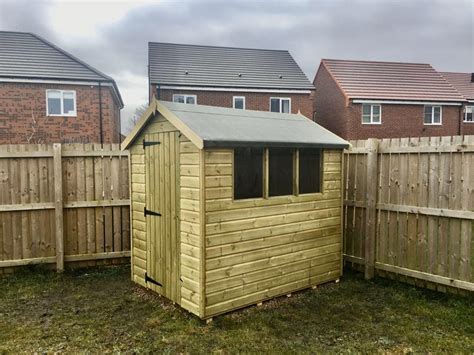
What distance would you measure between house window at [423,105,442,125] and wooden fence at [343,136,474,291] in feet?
66.0

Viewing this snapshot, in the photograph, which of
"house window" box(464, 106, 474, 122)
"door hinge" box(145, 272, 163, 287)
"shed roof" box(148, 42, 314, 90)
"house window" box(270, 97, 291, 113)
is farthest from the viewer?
"house window" box(464, 106, 474, 122)

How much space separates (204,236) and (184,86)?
16.2m

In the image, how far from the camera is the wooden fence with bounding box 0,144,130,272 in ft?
18.5

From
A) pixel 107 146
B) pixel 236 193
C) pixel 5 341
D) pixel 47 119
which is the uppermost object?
pixel 47 119

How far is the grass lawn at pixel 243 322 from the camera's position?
3.59 meters

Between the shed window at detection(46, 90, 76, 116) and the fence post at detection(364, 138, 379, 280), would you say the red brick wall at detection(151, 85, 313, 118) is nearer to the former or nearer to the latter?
the shed window at detection(46, 90, 76, 116)

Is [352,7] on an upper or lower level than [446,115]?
upper

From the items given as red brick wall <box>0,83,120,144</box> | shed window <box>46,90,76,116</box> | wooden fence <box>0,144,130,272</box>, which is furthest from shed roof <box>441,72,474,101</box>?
wooden fence <box>0,144,130,272</box>

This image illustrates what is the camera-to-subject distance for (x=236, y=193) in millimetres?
4305

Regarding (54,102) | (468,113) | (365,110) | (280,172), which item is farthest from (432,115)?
(54,102)

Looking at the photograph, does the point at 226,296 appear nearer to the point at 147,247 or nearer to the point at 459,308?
the point at 147,247

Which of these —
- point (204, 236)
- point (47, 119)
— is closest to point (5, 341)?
point (204, 236)

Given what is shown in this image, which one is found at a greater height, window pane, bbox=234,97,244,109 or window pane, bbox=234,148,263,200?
window pane, bbox=234,97,244,109

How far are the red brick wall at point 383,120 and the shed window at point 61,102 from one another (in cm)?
1554
